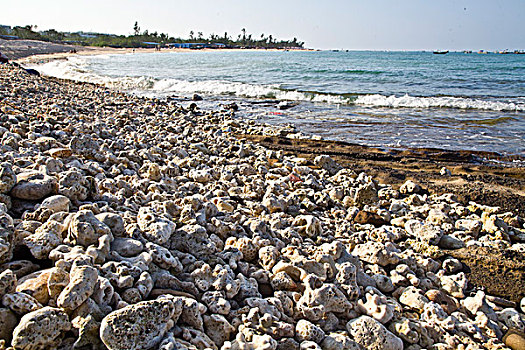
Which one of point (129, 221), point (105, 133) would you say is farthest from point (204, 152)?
point (129, 221)

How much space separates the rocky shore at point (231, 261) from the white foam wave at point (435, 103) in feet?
32.1

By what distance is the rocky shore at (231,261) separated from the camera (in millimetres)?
1596

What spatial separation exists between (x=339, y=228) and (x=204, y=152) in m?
2.94

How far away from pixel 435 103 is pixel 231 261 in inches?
528

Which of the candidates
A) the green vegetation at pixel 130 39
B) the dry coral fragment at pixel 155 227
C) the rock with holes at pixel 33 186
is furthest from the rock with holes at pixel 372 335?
the green vegetation at pixel 130 39

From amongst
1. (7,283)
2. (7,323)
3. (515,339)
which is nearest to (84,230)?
(7,283)

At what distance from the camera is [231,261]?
236 cm

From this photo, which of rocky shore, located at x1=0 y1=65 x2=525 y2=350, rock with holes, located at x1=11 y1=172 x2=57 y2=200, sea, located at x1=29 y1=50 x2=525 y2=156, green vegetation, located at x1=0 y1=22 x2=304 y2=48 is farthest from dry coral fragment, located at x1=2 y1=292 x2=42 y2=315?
green vegetation, located at x1=0 y1=22 x2=304 y2=48

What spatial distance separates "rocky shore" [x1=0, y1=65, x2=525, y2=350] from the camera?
160 cm

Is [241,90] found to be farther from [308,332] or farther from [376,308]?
[308,332]

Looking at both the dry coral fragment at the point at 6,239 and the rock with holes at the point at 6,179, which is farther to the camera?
the rock with holes at the point at 6,179

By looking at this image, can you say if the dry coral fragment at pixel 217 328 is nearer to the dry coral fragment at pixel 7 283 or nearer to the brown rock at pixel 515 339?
the dry coral fragment at pixel 7 283

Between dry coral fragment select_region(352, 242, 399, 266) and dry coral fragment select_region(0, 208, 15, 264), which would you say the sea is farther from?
dry coral fragment select_region(0, 208, 15, 264)

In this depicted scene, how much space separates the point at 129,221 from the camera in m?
2.48
